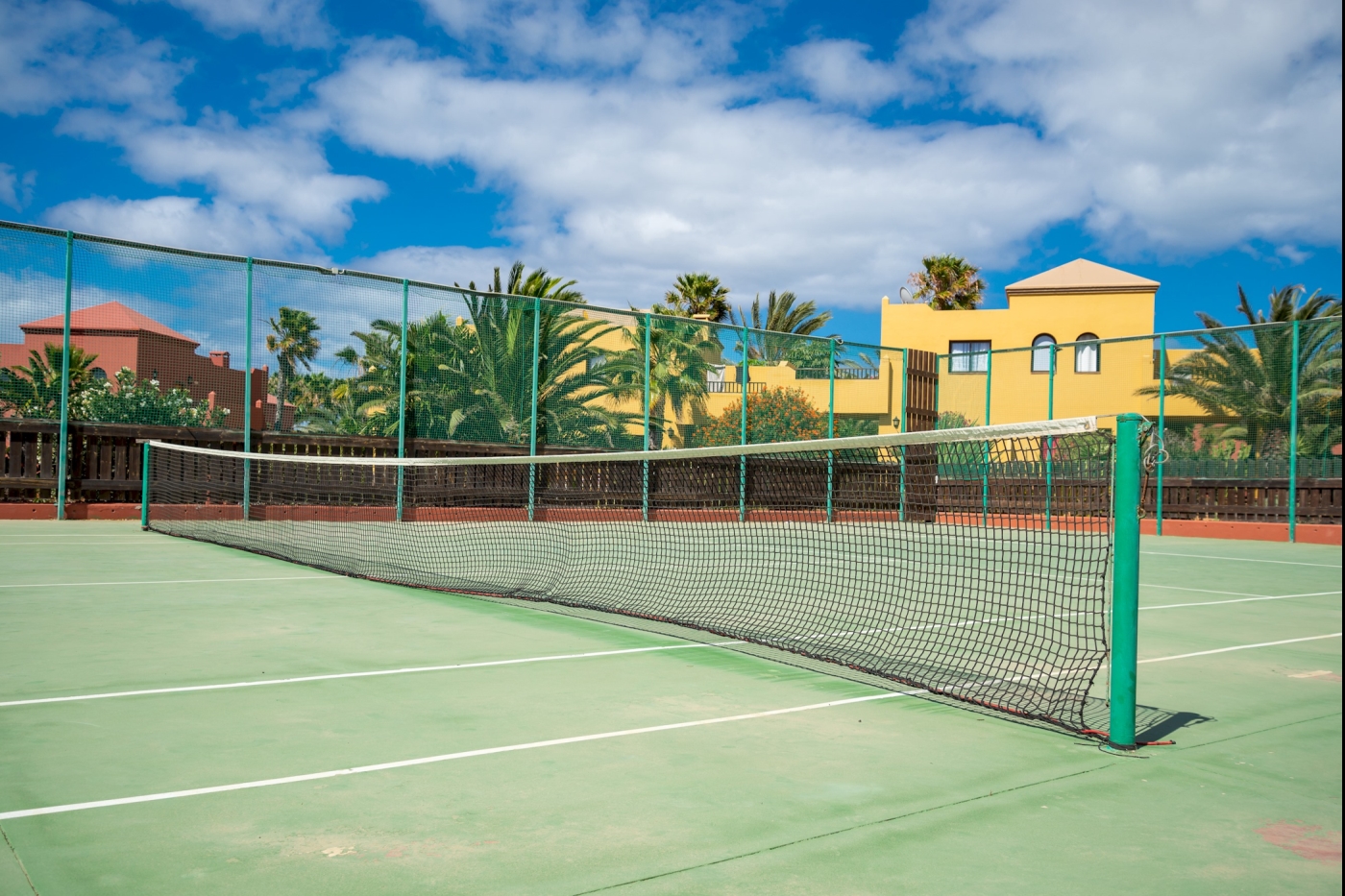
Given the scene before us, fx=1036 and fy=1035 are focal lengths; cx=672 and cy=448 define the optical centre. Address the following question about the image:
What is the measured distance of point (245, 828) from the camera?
2762 mm

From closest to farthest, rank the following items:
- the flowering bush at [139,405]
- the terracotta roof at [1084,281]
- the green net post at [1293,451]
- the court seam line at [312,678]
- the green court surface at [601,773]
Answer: the green court surface at [601,773]
the court seam line at [312,678]
the flowering bush at [139,405]
the green net post at [1293,451]
the terracotta roof at [1084,281]

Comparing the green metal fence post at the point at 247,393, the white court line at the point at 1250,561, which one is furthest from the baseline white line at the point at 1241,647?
the green metal fence post at the point at 247,393

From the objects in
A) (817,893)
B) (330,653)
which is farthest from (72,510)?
(817,893)

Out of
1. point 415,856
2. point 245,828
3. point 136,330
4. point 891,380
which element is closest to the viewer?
point 415,856

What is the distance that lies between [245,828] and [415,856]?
525mm

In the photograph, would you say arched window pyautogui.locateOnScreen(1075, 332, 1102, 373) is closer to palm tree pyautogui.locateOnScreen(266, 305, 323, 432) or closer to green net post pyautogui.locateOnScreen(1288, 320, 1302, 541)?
green net post pyautogui.locateOnScreen(1288, 320, 1302, 541)

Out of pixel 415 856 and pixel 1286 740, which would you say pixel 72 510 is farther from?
pixel 1286 740

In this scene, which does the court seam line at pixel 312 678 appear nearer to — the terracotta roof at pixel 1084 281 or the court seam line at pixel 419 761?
the court seam line at pixel 419 761

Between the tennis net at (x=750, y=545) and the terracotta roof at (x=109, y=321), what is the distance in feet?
5.63

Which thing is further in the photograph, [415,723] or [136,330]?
[136,330]

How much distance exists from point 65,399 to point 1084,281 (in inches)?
1365

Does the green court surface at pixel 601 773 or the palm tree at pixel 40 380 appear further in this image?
the palm tree at pixel 40 380

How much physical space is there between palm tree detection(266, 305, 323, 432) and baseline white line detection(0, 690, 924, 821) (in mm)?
11705

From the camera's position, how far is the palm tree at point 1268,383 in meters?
16.9
